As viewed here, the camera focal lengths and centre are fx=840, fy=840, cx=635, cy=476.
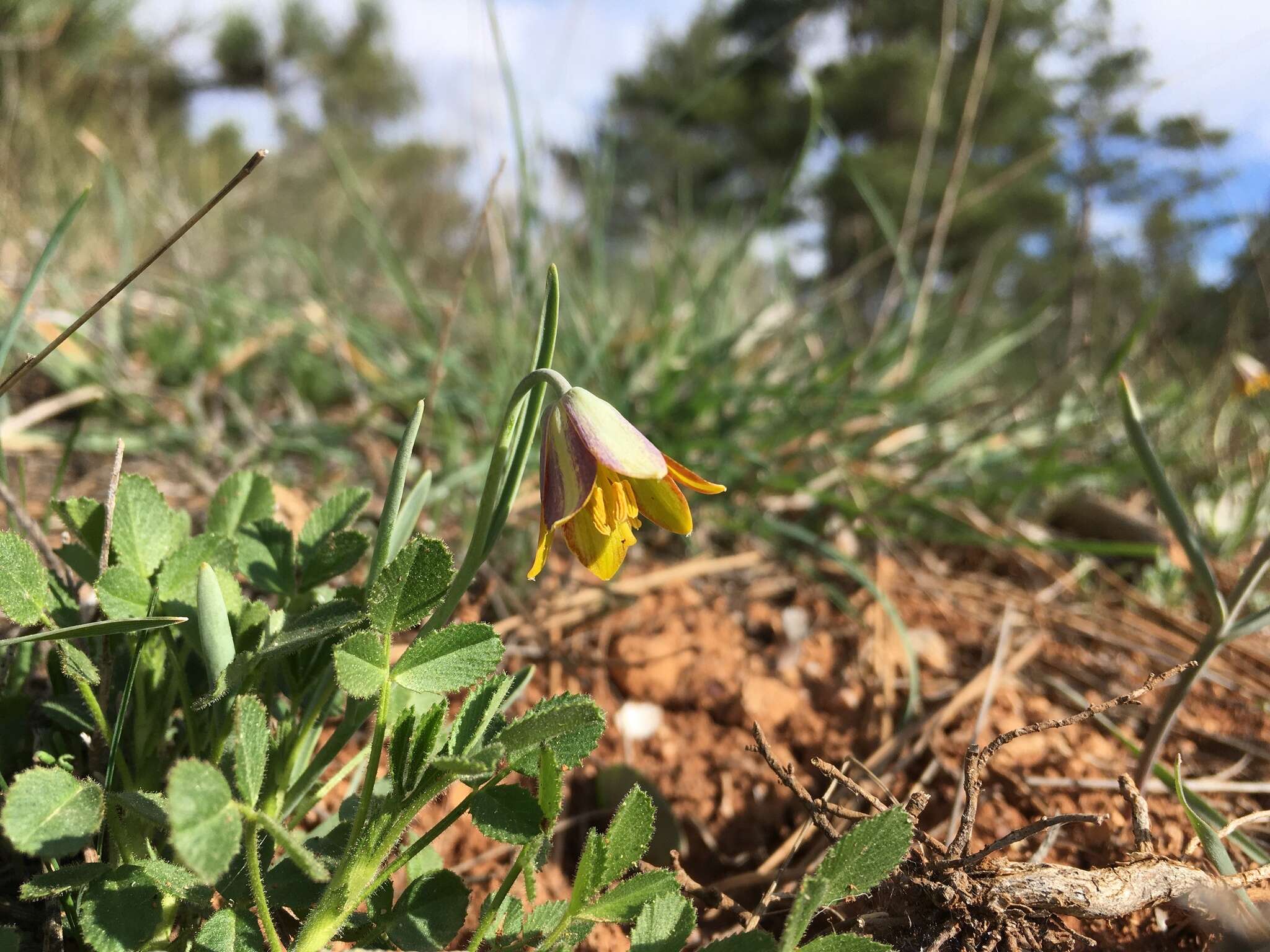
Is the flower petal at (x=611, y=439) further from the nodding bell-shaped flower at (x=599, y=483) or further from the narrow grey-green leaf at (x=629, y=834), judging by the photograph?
the narrow grey-green leaf at (x=629, y=834)

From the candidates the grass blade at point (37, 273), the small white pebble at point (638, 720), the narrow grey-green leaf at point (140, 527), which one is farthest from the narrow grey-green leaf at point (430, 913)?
the grass blade at point (37, 273)

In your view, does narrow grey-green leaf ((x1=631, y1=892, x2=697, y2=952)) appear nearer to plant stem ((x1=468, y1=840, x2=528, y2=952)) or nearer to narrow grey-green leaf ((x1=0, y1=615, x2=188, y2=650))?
plant stem ((x1=468, y1=840, x2=528, y2=952))

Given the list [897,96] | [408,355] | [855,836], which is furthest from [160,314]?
[897,96]

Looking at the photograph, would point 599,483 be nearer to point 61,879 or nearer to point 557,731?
point 557,731

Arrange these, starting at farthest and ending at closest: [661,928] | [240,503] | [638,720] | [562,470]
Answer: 1. [638,720]
2. [240,503]
3. [562,470]
4. [661,928]

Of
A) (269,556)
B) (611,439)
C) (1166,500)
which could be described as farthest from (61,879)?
(1166,500)
